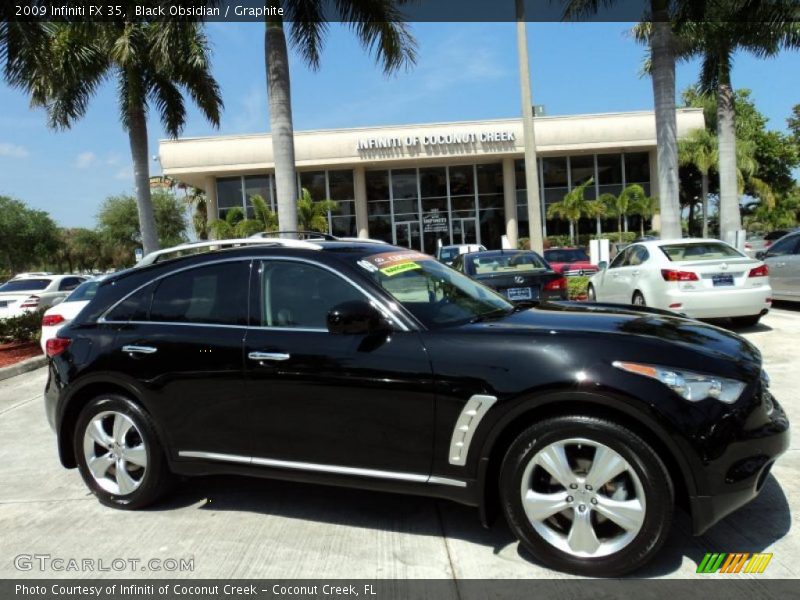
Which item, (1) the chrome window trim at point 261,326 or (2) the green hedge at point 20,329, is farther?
(2) the green hedge at point 20,329

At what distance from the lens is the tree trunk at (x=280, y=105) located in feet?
38.7

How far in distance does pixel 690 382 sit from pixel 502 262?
25.4 ft

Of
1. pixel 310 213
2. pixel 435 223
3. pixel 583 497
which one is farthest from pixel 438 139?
pixel 583 497

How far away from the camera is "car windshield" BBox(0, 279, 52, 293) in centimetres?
1652

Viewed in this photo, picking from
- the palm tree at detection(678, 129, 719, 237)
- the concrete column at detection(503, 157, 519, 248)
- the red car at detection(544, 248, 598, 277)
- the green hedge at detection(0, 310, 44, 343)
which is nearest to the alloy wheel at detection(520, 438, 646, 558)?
the green hedge at detection(0, 310, 44, 343)

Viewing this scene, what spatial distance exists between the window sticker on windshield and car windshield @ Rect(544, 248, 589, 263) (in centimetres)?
1474

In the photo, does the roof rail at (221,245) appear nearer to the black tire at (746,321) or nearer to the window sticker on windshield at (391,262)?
the window sticker on windshield at (391,262)

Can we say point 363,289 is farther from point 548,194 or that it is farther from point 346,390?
point 548,194

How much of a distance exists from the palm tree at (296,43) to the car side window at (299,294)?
26.9ft

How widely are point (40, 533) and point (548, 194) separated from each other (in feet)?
107

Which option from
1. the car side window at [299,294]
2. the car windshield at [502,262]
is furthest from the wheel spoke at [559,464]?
the car windshield at [502,262]

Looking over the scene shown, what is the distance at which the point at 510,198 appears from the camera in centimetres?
3372

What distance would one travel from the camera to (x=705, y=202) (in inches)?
1300

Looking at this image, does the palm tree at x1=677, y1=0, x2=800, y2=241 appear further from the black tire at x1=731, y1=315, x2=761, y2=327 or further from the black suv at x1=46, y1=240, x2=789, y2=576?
the black suv at x1=46, y1=240, x2=789, y2=576
